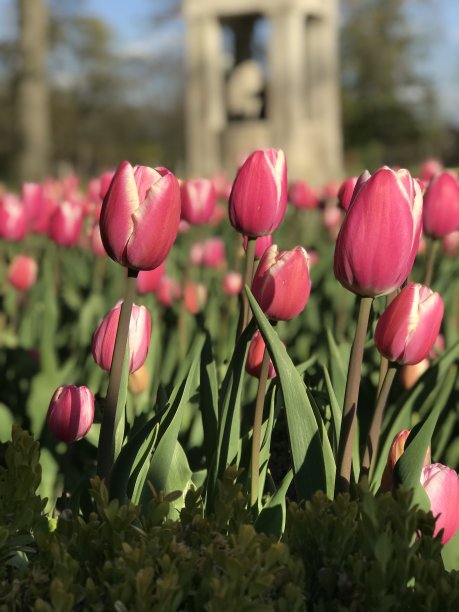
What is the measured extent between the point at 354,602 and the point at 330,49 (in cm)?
2174

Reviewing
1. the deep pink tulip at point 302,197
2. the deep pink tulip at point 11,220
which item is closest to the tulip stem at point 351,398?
the deep pink tulip at point 11,220

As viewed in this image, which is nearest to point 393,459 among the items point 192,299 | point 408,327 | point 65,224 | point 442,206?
point 408,327

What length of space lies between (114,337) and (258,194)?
36cm

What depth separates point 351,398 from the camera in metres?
1.44

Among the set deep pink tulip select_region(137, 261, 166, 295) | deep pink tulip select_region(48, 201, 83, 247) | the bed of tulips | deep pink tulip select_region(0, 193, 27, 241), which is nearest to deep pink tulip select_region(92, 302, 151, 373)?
the bed of tulips

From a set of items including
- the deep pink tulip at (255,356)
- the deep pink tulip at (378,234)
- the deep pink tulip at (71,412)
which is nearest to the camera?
the deep pink tulip at (378,234)

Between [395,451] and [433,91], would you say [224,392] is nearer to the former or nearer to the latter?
[395,451]

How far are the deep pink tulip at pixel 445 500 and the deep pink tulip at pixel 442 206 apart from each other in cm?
106

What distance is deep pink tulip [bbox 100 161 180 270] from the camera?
4.56ft

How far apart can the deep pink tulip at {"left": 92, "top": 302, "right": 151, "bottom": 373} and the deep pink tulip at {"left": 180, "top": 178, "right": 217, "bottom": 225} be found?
1024 mm

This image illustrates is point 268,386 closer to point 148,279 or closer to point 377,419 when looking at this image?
point 377,419

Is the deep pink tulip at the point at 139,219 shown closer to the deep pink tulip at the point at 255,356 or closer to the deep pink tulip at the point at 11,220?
the deep pink tulip at the point at 255,356

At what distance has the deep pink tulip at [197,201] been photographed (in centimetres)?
270

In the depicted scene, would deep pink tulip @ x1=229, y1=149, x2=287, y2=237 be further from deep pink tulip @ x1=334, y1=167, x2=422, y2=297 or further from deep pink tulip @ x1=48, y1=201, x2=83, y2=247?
deep pink tulip @ x1=48, y1=201, x2=83, y2=247
